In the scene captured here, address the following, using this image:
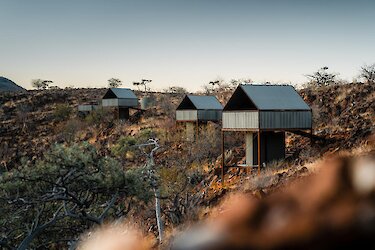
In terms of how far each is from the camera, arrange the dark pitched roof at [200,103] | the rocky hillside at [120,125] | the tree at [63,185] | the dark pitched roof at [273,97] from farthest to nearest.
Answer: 1. the dark pitched roof at [200,103]
2. the rocky hillside at [120,125]
3. the dark pitched roof at [273,97]
4. the tree at [63,185]

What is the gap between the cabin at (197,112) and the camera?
36.8 m

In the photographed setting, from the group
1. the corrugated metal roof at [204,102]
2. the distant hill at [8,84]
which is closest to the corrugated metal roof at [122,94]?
the corrugated metal roof at [204,102]

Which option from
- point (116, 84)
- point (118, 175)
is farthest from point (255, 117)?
point (116, 84)

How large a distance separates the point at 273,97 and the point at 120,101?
31.2 metres

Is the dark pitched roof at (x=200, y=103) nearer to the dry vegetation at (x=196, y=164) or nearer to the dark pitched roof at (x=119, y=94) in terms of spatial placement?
the dry vegetation at (x=196, y=164)

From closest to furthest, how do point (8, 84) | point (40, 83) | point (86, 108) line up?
point (86, 108)
point (40, 83)
point (8, 84)

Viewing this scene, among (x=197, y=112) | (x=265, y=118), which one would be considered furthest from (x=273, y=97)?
(x=197, y=112)

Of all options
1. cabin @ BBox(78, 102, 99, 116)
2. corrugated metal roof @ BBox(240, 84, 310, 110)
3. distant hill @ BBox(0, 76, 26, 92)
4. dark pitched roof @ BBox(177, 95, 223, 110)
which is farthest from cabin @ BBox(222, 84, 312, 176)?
distant hill @ BBox(0, 76, 26, 92)

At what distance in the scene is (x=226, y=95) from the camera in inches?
2066

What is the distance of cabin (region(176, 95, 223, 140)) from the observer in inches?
1449

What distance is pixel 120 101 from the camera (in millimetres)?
52219

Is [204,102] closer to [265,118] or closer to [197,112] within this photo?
[197,112]

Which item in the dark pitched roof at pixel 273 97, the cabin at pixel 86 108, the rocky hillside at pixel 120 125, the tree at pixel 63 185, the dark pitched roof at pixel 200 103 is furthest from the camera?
the cabin at pixel 86 108

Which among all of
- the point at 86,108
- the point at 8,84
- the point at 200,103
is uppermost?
the point at 8,84
